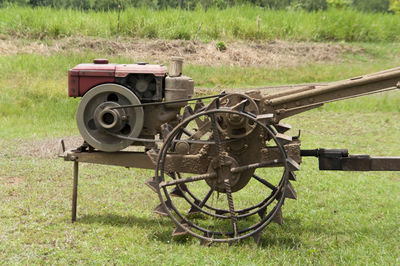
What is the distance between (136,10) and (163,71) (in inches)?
520

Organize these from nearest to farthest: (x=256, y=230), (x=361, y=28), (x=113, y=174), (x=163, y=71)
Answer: (x=256, y=230), (x=163, y=71), (x=113, y=174), (x=361, y=28)

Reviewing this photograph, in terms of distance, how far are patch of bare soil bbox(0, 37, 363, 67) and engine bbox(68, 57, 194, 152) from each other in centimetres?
968

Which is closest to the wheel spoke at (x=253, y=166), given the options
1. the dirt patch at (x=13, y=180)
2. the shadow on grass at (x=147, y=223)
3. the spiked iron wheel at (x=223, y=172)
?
the spiked iron wheel at (x=223, y=172)

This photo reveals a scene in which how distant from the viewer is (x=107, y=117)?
5695 mm

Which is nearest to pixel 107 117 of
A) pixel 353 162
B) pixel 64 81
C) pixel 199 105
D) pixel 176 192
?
pixel 199 105

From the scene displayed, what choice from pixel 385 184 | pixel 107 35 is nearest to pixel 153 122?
pixel 385 184

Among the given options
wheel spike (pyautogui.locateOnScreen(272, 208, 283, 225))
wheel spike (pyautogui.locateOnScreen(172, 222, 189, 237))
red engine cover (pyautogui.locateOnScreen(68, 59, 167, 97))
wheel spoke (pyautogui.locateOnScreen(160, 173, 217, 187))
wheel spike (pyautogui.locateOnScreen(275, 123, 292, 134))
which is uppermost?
red engine cover (pyautogui.locateOnScreen(68, 59, 167, 97))

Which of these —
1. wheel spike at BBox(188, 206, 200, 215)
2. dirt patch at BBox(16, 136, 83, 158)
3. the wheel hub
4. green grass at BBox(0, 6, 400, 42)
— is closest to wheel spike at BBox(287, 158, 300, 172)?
the wheel hub

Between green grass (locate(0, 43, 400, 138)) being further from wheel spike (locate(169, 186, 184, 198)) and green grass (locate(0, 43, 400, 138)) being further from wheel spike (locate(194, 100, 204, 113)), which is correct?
wheel spike (locate(194, 100, 204, 113))

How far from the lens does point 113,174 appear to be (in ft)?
27.1

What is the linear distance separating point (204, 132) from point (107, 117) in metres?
1.05

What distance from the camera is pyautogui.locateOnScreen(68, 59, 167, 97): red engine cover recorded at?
5.68 m

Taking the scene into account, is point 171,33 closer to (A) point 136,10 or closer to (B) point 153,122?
(A) point 136,10

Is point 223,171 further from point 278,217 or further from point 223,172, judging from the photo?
point 278,217
